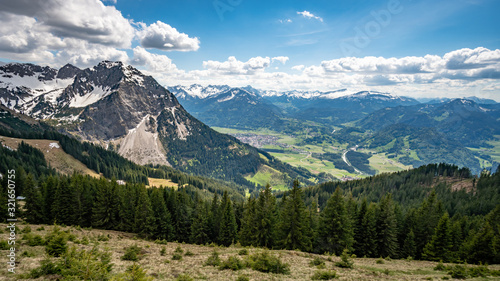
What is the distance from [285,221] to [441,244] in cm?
3251

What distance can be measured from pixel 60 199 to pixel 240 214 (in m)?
47.0

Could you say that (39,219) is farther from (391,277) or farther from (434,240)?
(434,240)

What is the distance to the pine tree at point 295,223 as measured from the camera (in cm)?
4562

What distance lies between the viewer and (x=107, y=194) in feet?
204

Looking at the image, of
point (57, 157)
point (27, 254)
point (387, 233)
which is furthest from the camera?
point (57, 157)

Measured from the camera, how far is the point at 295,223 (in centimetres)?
4581

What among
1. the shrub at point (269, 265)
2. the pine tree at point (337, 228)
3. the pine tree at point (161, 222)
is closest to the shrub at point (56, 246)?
the shrub at point (269, 265)

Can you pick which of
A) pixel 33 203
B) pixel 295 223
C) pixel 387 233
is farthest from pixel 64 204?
pixel 387 233

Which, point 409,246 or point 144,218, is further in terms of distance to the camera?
point 144,218

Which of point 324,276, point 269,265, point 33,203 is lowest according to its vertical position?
point 33,203

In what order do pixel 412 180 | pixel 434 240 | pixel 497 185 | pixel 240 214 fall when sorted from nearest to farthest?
pixel 434 240 → pixel 240 214 → pixel 497 185 → pixel 412 180

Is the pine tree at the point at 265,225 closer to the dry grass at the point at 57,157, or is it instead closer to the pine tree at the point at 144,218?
the pine tree at the point at 144,218

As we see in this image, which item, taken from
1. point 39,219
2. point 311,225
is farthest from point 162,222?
point 311,225

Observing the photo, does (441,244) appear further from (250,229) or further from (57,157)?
(57,157)
